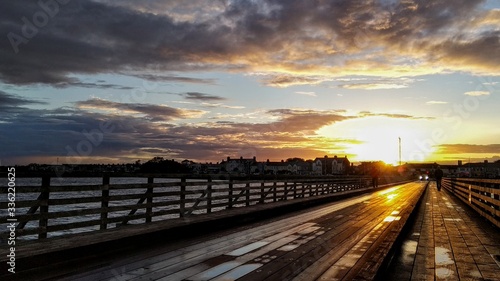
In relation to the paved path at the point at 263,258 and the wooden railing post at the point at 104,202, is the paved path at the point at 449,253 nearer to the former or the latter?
the paved path at the point at 263,258

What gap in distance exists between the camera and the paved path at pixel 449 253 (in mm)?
6859

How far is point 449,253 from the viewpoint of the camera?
8.71 meters

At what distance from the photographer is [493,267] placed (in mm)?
→ 7363

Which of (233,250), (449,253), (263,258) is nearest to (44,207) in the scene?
(233,250)

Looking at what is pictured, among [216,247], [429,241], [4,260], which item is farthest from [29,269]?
[429,241]

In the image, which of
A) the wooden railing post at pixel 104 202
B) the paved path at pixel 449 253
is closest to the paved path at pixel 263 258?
the paved path at pixel 449 253

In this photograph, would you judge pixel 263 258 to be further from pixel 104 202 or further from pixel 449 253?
pixel 104 202

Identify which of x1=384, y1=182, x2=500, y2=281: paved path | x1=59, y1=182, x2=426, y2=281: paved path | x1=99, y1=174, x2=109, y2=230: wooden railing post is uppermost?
x1=99, y1=174, x2=109, y2=230: wooden railing post

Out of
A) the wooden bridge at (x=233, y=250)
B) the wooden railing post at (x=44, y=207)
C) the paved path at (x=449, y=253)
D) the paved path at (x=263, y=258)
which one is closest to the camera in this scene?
the paved path at (x=263, y=258)

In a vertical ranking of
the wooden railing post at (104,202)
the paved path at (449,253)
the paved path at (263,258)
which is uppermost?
the wooden railing post at (104,202)

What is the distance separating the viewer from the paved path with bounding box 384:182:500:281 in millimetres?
6859

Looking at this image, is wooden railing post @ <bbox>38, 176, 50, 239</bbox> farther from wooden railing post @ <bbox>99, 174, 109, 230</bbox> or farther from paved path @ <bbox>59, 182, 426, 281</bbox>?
paved path @ <bbox>59, 182, 426, 281</bbox>

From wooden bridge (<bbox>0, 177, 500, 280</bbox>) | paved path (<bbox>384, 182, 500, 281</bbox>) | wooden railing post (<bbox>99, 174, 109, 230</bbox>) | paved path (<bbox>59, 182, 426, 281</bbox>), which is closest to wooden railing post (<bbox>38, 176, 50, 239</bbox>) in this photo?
wooden bridge (<bbox>0, 177, 500, 280</bbox>)

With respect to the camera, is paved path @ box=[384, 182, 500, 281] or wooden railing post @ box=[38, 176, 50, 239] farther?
wooden railing post @ box=[38, 176, 50, 239]
